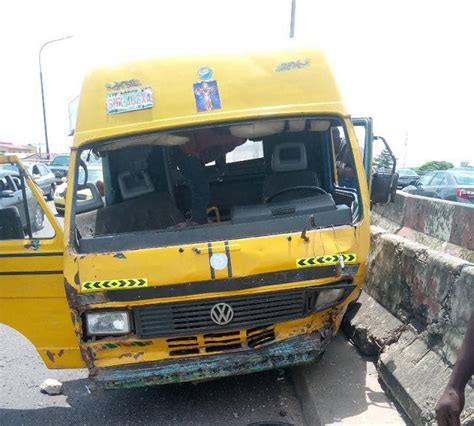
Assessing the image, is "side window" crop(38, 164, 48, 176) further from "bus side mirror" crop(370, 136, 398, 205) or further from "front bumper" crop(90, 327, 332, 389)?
"front bumper" crop(90, 327, 332, 389)

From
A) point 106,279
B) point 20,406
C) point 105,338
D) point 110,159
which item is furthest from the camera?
point 110,159

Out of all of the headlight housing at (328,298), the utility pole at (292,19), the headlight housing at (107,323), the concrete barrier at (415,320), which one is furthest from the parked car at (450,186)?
the headlight housing at (107,323)

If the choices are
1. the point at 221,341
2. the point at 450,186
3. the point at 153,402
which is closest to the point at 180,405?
the point at 153,402

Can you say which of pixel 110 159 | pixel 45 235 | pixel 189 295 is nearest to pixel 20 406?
pixel 45 235

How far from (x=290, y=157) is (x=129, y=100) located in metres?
1.59

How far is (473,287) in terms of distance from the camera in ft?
9.87

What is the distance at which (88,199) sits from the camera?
14.6ft

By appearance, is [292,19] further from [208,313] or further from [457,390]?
[457,390]

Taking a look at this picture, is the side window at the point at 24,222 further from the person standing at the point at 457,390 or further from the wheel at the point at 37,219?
the person standing at the point at 457,390

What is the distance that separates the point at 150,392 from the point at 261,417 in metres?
1.14

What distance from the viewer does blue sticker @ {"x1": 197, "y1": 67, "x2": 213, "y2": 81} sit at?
385 cm

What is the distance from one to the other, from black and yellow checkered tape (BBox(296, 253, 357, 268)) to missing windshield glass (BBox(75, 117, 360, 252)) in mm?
263

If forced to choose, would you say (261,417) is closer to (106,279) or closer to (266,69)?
(106,279)

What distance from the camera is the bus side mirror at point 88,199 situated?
414cm
